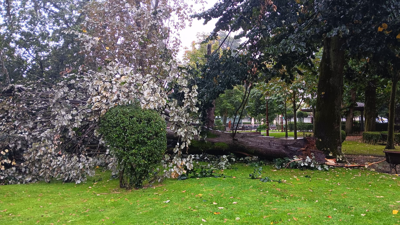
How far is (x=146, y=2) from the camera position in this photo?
456 inches

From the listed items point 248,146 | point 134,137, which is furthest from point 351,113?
point 134,137

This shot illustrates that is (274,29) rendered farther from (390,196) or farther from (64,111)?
(64,111)

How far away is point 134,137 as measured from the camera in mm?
4742

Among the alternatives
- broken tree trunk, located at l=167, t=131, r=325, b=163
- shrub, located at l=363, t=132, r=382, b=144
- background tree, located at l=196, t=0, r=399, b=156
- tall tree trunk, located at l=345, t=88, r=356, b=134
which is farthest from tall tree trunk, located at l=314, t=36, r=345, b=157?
tall tree trunk, located at l=345, t=88, r=356, b=134

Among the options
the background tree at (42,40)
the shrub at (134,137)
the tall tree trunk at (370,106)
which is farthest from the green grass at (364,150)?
the background tree at (42,40)

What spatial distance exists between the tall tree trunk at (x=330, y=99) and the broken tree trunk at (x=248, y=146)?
72 centimetres

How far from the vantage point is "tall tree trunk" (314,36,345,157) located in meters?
8.16

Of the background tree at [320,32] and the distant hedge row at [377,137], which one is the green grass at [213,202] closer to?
the background tree at [320,32]

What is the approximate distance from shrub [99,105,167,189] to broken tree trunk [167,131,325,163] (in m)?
3.58

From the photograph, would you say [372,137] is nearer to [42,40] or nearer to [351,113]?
[351,113]

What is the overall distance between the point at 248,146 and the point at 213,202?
4.36 meters

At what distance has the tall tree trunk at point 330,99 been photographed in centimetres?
816

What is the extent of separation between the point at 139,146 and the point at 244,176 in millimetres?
2893

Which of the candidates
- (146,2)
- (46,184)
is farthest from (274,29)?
(46,184)
